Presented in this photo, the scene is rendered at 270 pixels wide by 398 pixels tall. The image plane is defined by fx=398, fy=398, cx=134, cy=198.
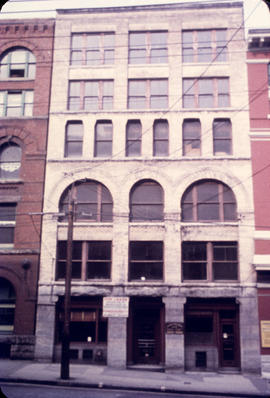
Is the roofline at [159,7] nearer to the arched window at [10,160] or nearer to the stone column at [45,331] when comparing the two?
the arched window at [10,160]

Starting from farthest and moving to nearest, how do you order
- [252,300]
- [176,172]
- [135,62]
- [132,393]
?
1. [135,62]
2. [176,172]
3. [252,300]
4. [132,393]

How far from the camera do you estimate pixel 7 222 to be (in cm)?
2212

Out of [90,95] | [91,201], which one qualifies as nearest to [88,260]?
[91,201]

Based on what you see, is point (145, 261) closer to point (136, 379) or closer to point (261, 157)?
point (136, 379)

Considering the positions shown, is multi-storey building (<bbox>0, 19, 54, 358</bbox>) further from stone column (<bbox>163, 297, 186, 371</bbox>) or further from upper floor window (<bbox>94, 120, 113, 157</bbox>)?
stone column (<bbox>163, 297, 186, 371</bbox>)

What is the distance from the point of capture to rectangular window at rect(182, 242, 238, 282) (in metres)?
20.8

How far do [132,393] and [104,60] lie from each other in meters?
17.9

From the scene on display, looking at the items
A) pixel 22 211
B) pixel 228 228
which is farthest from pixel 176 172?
pixel 22 211

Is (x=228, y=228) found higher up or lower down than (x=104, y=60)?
lower down

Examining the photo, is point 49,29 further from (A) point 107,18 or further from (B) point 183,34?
(B) point 183,34

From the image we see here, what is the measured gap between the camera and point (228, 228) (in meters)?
21.1

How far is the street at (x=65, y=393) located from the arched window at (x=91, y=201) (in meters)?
8.93

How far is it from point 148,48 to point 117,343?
1670cm

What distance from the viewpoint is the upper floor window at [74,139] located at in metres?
22.9
